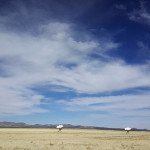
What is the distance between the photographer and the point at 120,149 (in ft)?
109

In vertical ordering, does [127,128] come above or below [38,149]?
above

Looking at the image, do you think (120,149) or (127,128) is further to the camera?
(127,128)

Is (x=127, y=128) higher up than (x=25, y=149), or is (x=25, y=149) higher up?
(x=127, y=128)

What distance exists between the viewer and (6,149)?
32.3 m

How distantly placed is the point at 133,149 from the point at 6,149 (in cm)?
1659

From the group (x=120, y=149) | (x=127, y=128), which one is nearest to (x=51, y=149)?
(x=120, y=149)

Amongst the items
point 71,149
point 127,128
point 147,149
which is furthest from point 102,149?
point 127,128

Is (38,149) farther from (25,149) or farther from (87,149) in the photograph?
(87,149)

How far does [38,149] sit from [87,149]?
6.31m

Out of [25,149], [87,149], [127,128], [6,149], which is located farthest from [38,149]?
[127,128]

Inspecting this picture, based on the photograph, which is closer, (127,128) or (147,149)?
(147,149)

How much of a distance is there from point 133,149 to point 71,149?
27.1 ft

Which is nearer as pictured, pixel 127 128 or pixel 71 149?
pixel 71 149

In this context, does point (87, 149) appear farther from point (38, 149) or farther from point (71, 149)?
point (38, 149)
